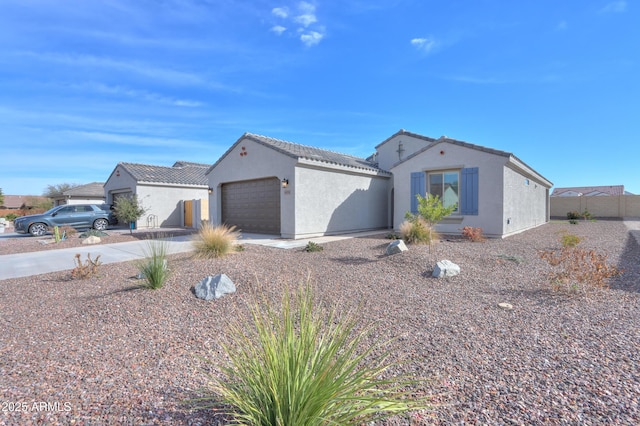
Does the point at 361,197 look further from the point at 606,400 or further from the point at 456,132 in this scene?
the point at 606,400

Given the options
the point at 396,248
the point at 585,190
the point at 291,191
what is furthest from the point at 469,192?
the point at 585,190

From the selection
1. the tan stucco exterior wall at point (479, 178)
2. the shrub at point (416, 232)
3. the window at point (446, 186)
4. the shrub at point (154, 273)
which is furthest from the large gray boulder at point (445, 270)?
the window at point (446, 186)

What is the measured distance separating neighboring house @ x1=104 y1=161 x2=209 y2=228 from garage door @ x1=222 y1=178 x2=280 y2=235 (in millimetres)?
3508

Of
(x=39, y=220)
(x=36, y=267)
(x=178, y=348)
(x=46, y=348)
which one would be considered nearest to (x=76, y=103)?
(x=36, y=267)

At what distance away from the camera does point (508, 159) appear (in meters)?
11.1

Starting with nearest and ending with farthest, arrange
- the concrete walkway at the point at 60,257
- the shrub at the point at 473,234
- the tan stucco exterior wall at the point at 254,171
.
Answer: the concrete walkway at the point at 60,257 < the shrub at the point at 473,234 < the tan stucco exterior wall at the point at 254,171

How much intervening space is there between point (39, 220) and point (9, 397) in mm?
17195

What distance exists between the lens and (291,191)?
1186 centimetres

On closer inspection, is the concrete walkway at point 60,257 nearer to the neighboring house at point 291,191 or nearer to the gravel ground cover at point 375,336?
the gravel ground cover at point 375,336

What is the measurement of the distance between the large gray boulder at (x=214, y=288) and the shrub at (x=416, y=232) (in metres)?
5.77

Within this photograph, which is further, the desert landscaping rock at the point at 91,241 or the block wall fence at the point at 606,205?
the block wall fence at the point at 606,205

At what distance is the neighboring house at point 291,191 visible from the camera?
12.0 metres

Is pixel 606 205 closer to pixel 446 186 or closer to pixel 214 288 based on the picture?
pixel 446 186

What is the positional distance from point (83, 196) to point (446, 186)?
29.3m
